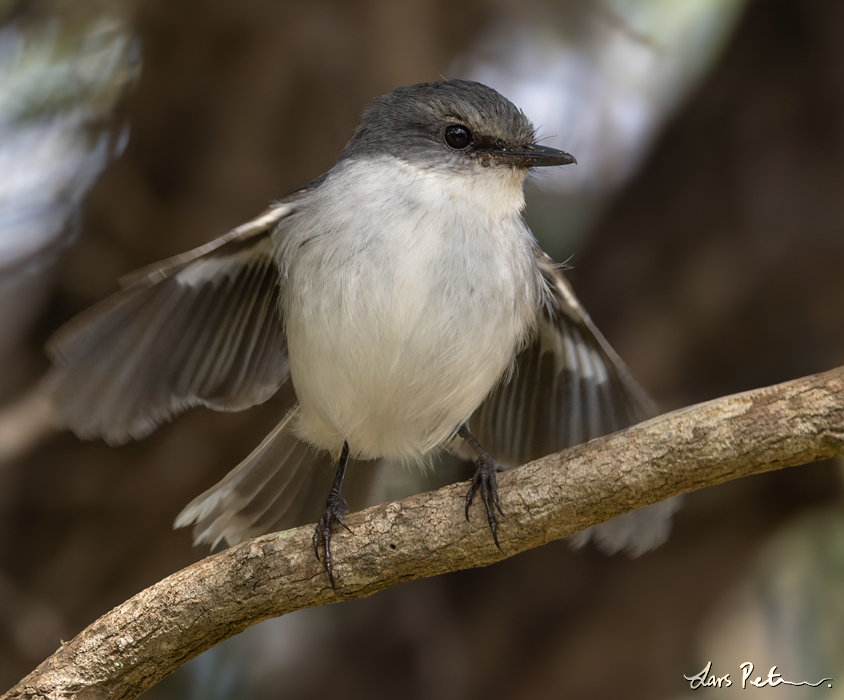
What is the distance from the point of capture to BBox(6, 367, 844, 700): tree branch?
169 cm

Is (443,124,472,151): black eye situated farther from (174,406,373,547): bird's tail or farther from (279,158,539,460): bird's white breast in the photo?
(174,406,373,547): bird's tail

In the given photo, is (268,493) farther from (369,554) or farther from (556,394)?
(556,394)

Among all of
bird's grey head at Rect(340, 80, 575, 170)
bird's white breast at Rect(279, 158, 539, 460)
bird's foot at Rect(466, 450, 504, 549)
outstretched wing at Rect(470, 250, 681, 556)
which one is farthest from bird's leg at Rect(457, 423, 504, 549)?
bird's grey head at Rect(340, 80, 575, 170)

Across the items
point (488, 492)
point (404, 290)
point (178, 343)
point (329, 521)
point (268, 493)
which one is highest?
point (404, 290)

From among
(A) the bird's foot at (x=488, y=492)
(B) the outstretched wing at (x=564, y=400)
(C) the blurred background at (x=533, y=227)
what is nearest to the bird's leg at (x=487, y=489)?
(A) the bird's foot at (x=488, y=492)

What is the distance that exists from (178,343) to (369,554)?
893 mm

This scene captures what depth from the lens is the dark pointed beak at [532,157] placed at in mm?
2379

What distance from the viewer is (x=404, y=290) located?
2.15 m

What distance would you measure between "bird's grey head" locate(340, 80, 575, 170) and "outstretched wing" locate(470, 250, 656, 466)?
348 mm

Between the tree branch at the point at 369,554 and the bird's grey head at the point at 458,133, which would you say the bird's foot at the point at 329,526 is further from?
the bird's grey head at the point at 458,133

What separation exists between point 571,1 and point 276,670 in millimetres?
A: 3477

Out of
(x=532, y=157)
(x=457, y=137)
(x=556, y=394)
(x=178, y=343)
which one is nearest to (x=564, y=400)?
(x=556, y=394)

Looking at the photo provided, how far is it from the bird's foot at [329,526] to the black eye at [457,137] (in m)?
1.07

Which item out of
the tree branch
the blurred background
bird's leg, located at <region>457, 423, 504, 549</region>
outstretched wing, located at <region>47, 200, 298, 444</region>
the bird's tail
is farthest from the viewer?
the blurred background
